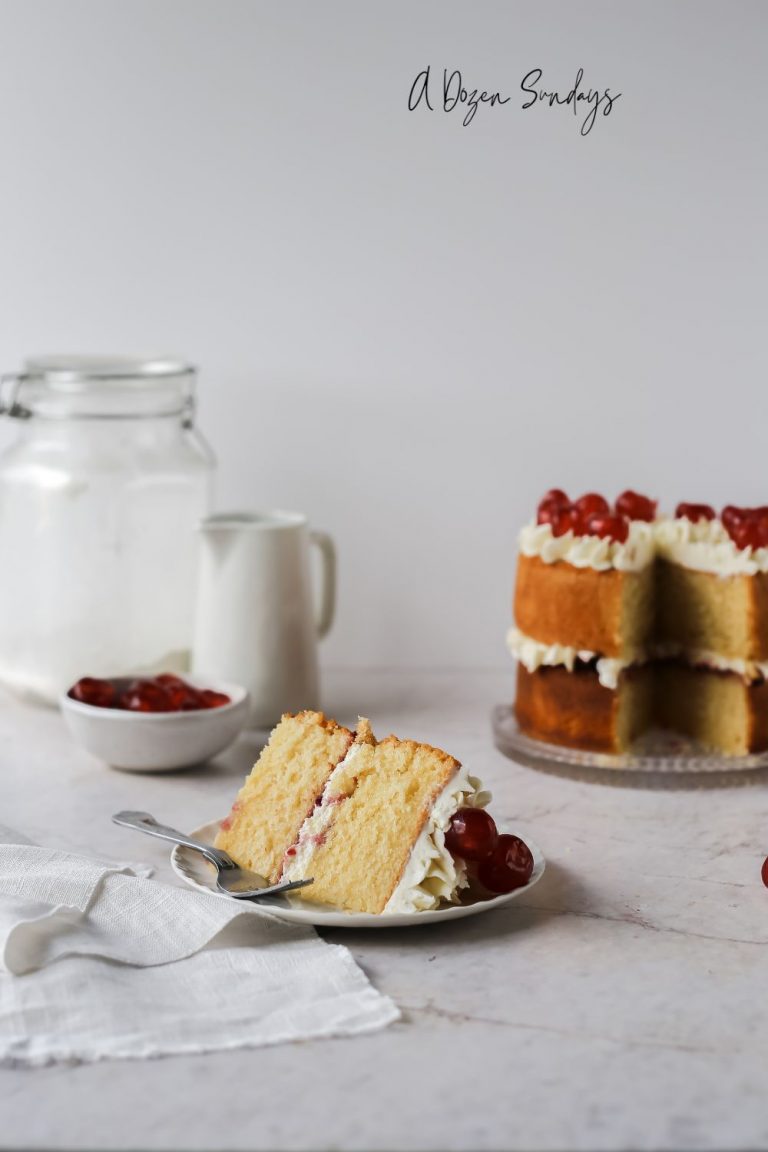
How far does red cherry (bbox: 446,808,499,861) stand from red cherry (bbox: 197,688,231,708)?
526 millimetres

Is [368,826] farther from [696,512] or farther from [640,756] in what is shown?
[696,512]

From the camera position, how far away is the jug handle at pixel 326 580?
184cm

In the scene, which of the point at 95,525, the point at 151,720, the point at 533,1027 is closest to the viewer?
the point at 533,1027

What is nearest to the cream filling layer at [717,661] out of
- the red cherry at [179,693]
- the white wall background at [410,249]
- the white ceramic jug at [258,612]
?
the white wall background at [410,249]

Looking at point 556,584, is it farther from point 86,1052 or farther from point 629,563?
point 86,1052

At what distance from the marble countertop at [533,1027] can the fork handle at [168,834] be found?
0.03 m

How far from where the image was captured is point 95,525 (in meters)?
1.74

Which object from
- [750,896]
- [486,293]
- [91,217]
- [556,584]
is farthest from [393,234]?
[750,896]

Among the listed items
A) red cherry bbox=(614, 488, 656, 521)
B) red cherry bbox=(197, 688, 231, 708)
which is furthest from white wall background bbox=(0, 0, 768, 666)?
red cherry bbox=(197, 688, 231, 708)

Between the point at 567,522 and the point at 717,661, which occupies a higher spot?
the point at 567,522

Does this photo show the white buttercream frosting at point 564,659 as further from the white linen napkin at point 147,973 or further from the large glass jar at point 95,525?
the white linen napkin at point 147,973

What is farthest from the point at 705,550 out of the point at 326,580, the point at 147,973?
the point at 147,973

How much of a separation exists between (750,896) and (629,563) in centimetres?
45

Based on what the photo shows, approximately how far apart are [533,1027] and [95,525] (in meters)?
0.99
